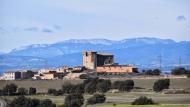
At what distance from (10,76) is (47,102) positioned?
122 meters

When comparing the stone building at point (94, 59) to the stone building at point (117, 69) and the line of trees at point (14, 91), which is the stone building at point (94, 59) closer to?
the stone building at point (117, 69)

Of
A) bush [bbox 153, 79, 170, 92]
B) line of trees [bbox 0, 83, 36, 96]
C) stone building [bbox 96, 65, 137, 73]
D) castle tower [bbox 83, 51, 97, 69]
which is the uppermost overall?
castle tower [bbox 83, 51, 97, 69]

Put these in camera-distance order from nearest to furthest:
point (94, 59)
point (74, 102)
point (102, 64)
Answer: point (74, 102), point (94, 59), point (102, 64)

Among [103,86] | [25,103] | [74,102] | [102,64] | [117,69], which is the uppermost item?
[102,64]

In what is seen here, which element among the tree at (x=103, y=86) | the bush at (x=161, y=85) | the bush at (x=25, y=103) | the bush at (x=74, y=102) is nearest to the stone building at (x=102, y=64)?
the tree at (x=103, y=86)

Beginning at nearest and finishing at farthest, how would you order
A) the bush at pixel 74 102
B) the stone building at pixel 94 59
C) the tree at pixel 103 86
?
the bush at pixel 74 102, the tree at pixel 103 86, the stone building at pixel 94 59

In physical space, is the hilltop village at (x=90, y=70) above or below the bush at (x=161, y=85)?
above

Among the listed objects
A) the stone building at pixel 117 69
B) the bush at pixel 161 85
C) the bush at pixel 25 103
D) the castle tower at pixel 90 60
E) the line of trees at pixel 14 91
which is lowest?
the bush at pixel 25 103

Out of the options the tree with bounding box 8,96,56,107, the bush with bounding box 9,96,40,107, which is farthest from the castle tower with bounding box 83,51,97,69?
the tree with bounding box 8,96,56,107

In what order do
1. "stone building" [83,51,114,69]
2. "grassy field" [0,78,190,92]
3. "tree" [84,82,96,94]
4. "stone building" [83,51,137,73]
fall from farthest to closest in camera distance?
"stone building" [83,51,114,69], "stone building" [83,51,137,73], "grassy field" [0,78,190,92], "tree" [84,82,96,94]

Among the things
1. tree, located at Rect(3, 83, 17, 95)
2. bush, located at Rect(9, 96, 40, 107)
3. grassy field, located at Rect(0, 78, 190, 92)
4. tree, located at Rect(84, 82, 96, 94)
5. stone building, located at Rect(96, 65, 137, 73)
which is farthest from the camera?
stone building, located at Rect(96, 65, 137, 73)

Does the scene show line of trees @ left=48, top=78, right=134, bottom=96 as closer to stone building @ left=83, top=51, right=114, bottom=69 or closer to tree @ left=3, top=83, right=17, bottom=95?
tree @ left=3, top=83, right=17, bottom=95

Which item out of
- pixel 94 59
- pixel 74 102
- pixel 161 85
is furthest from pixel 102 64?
pixel 74 102

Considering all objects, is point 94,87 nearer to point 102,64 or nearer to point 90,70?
point 90,70
